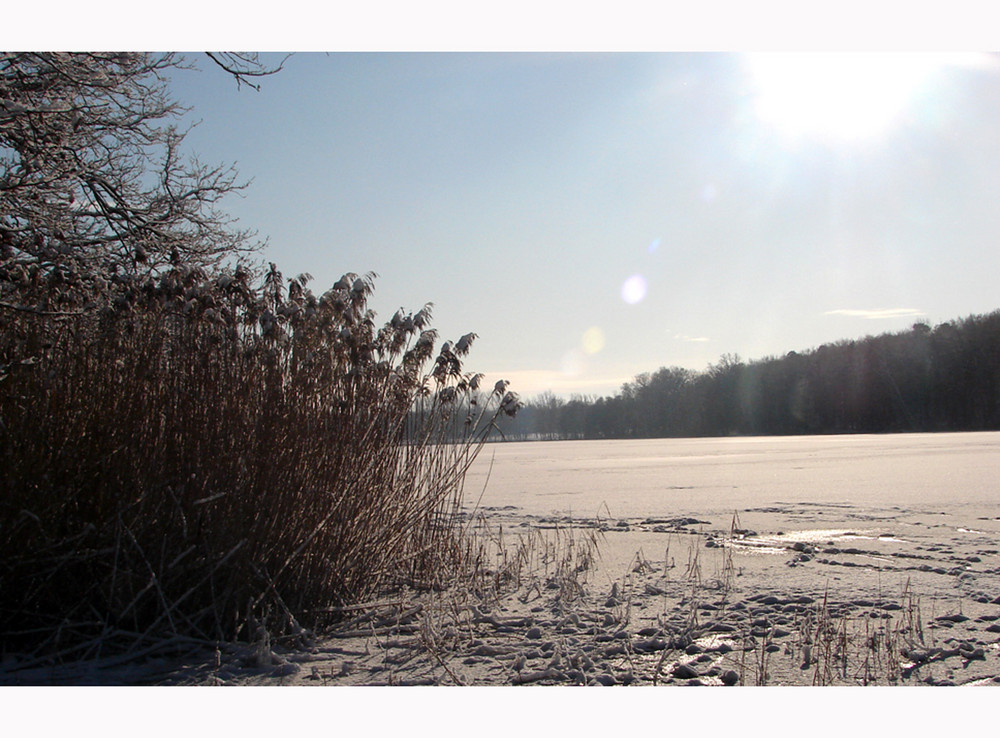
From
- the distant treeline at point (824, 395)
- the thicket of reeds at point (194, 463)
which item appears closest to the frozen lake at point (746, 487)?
the thicket of reeds at point (194, 463)

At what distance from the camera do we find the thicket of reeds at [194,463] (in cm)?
321

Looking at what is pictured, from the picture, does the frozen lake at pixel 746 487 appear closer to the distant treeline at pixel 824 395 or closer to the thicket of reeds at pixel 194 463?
the thicket of reeds at pixel 194 463

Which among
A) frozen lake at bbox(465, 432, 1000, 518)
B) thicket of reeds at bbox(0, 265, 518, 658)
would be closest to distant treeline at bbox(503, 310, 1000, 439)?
frozen lake at bbox(465, 432, 1000, 518)

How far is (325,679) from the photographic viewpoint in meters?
2.80

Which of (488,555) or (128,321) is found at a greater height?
(128,321)

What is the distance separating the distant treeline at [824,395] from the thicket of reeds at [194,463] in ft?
101

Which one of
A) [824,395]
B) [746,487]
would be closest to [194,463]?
[746,487]

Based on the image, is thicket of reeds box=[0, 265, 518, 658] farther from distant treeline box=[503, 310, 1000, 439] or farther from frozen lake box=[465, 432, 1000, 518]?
distant treeline box=[503, 310, 1000, 439]

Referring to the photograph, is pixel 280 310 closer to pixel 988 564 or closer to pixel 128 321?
pixel 128 321

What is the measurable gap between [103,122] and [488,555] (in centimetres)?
454

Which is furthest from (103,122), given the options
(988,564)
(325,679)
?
(988,564)

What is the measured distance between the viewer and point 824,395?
167ft

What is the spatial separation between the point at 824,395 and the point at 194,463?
53480 mm

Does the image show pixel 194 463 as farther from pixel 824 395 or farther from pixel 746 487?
pixel 824 395
